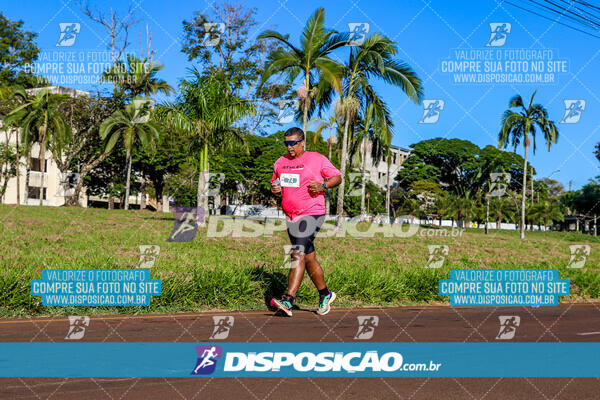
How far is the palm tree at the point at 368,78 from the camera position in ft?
64.6

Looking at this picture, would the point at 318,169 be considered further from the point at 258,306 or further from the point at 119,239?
the point at 119,239

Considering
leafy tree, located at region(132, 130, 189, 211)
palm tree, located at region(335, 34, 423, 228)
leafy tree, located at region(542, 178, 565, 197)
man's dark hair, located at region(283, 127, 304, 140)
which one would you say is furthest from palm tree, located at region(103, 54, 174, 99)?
leafy tree, located at region(542, 178, 565, 197)

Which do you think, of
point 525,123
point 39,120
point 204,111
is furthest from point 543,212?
point 204,111

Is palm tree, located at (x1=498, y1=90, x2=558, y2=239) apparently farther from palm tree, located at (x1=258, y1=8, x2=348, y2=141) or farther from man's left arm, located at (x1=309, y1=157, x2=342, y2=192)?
man's left arm, located at (x1=309, y1=157, x2=342, y2=192)

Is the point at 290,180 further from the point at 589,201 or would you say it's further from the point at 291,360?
the point at 589,201

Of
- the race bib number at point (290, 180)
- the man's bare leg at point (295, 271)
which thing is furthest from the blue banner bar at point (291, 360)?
the race bib number at point (290, 180)

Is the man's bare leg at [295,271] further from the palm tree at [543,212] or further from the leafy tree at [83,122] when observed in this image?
the palm tree at [543,212]

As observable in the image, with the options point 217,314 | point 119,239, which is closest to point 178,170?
point 119,239

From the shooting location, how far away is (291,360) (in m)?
4.00

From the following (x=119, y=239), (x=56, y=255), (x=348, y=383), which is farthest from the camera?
(x=119, y=239)

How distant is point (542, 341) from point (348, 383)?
95.9 inches

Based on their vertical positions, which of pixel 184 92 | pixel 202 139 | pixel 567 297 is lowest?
pixel 567 297

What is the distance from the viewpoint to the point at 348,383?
3.47 metres

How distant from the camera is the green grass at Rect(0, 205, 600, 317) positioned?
6680mm
